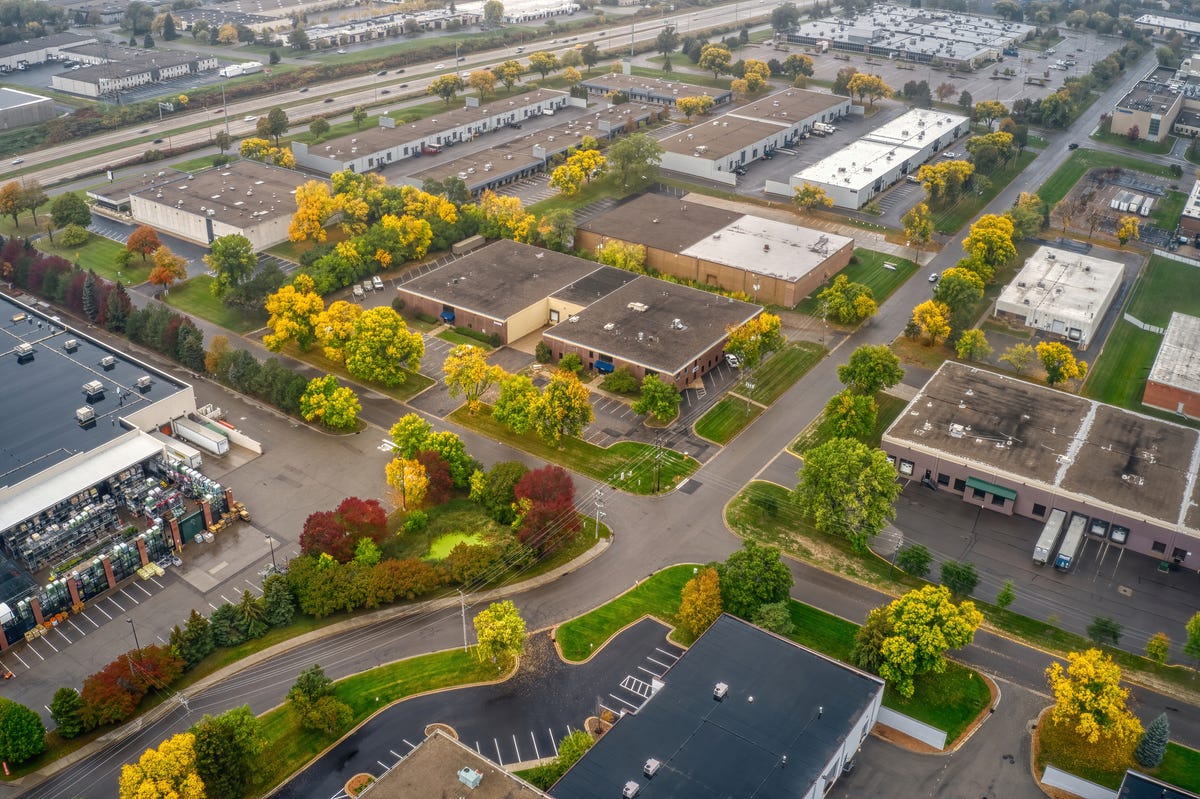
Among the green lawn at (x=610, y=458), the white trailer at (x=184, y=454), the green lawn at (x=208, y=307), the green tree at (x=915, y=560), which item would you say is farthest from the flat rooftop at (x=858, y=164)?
the white trailer at (x=184, y=454)

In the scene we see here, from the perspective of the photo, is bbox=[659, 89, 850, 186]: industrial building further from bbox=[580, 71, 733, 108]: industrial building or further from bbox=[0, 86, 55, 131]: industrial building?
bbox=[0, 86, 55, 131]: industrial building

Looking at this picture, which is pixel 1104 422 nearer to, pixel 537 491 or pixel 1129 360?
pixel 1129 360

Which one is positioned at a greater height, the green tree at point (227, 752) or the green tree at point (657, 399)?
the green tree at point (657, 399)

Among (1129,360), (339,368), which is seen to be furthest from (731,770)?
(1129,360)

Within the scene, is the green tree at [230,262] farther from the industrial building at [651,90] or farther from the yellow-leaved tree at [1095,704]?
the industrial building at [651,90]

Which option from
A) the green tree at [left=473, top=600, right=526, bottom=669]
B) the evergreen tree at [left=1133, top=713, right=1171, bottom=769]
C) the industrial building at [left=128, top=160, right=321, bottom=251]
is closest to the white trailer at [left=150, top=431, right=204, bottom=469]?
the green tree at [left=473, top=600, right=526, bottom=669]

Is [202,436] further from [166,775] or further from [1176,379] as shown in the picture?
[1176,379]
